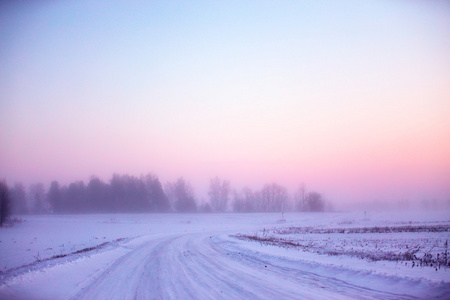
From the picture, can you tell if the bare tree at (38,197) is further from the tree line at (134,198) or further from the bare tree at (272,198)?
the bare tree at (272,198)

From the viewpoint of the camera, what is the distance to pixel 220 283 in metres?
9.10

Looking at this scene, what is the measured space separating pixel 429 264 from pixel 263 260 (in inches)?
261

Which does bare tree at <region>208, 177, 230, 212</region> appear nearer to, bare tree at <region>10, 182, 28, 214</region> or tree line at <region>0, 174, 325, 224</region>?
tree line at <region>0, 174, 325, 224</region>

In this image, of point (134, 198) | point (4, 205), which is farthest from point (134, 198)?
point (4, 205)

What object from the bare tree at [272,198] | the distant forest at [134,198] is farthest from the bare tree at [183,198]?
the bare tree at [272,198]

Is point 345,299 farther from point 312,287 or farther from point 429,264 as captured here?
point 429,264

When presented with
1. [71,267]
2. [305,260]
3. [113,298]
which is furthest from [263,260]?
[71,267]

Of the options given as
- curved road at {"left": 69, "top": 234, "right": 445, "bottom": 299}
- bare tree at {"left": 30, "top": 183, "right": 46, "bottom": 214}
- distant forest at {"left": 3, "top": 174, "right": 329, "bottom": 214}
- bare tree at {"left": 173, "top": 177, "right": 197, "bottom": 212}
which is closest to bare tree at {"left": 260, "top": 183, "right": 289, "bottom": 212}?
distant forest at {"left": 3, "top": 174, "right": 329, "bottom": 214}

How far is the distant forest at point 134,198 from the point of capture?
10188cm

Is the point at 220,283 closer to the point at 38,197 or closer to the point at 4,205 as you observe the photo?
the point at 4,205

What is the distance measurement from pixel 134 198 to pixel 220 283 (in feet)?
319

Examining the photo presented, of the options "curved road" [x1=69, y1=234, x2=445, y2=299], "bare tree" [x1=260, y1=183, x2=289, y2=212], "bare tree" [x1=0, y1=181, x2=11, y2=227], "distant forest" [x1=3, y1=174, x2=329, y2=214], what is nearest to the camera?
"curved road" [x1=69, y1=234, x2=445, y2=299]

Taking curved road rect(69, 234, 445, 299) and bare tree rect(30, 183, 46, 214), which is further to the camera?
bare tree rect(30, 183, 46, 214)

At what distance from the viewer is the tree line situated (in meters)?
102
